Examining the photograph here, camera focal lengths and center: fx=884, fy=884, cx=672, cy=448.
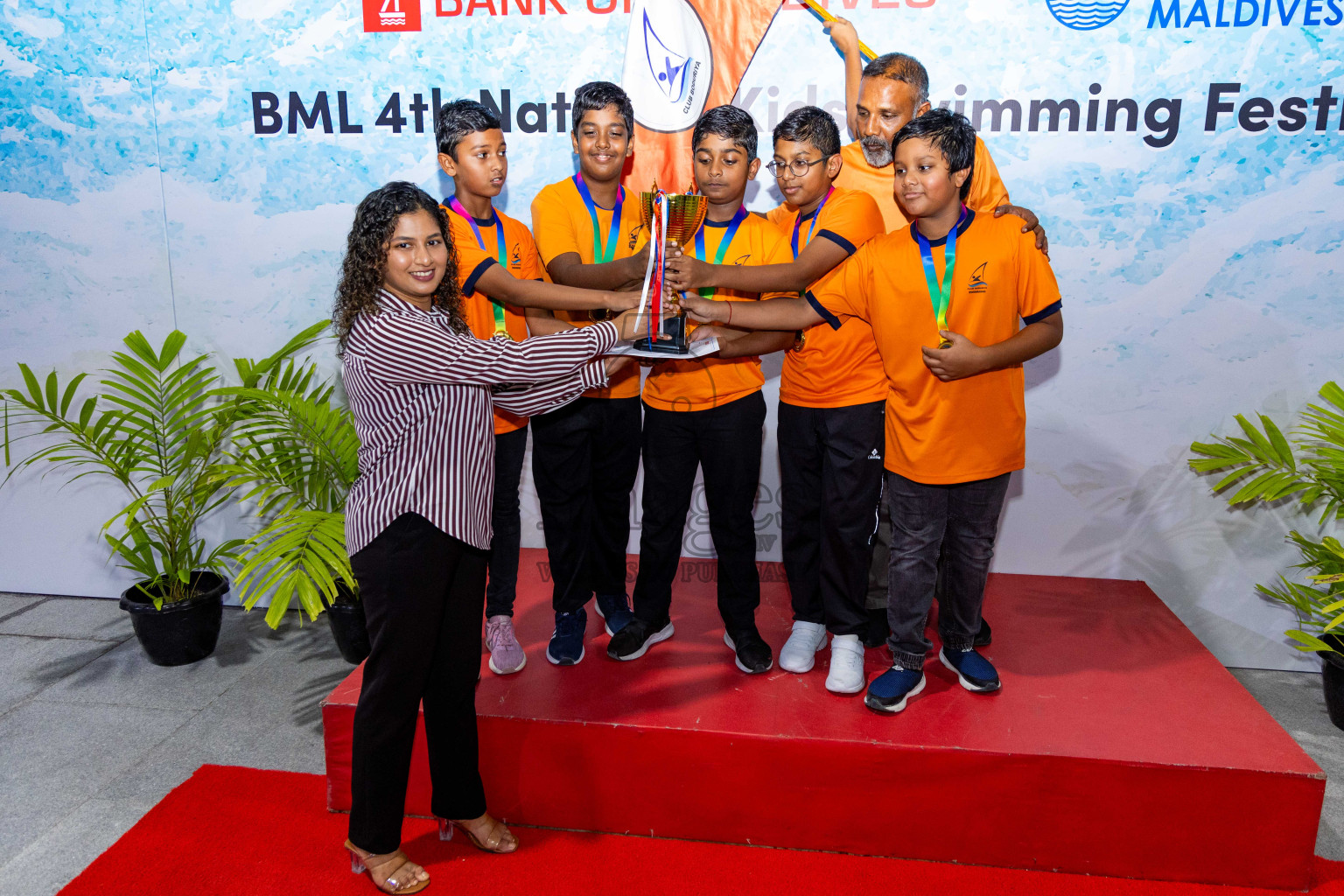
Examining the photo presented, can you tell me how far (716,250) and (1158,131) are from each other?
1999 mm

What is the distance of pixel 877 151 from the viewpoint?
3.10m

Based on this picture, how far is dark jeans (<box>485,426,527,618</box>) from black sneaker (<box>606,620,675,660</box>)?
36cm

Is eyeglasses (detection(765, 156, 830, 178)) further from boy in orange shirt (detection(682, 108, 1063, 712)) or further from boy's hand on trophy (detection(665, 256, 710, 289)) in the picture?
boy's hand on trophy (detection(665, 256, 710, 289))

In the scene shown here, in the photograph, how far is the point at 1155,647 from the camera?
3.04m

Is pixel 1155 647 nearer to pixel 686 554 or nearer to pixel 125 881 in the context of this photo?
pixel 686 554

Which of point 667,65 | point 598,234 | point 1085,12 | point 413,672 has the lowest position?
point 413,672

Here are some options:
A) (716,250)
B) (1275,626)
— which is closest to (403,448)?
(716,250)

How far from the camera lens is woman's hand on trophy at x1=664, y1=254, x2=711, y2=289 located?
239 centimetres

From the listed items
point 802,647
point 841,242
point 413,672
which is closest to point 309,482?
point 413,672

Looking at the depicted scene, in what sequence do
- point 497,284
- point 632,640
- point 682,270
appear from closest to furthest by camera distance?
point 682,270, point 497,284, point 632,640

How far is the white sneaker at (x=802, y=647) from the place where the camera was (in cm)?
280

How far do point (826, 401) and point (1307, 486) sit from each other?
6.73 ft

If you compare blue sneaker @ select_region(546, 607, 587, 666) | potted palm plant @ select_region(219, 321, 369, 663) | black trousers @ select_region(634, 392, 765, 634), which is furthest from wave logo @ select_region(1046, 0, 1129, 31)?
potted palm plant @ select_region(219, 321, 369, 663)

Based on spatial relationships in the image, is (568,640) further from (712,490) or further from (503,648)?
(712,490)
